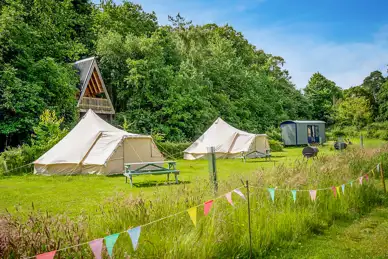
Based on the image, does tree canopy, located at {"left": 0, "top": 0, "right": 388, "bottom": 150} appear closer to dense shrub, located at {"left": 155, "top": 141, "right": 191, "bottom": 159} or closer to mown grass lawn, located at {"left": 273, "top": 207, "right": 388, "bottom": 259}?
dense shrub, located at {"left": 155, "top": 141, "right": 191, "bottom": 159}

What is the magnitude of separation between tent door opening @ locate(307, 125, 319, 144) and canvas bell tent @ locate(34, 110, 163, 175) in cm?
1946

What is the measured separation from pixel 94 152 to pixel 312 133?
885 inches

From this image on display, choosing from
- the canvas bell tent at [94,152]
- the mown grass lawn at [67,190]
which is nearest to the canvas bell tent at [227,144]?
the canvas bell tent at [94,152]

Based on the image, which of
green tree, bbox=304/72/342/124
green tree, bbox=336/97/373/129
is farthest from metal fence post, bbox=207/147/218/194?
green tree, bbox=304/72/342/124

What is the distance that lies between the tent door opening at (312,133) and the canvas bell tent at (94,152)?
19.5 meters

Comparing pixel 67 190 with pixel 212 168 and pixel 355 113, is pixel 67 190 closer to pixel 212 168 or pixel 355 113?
pixel 212 168

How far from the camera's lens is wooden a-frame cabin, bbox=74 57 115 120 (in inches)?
873

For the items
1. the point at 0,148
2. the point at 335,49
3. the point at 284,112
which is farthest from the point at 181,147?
the point at 284,112

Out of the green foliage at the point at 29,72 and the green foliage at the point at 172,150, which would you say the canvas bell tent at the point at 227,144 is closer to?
the green foliage at the point at 172,150

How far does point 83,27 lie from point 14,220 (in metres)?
27.3

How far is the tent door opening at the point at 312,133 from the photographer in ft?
96.6

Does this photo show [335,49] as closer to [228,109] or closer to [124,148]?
[124,148]

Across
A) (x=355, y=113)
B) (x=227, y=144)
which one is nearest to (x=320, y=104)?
(x=355, y=113)

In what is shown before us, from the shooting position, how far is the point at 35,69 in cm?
1777
